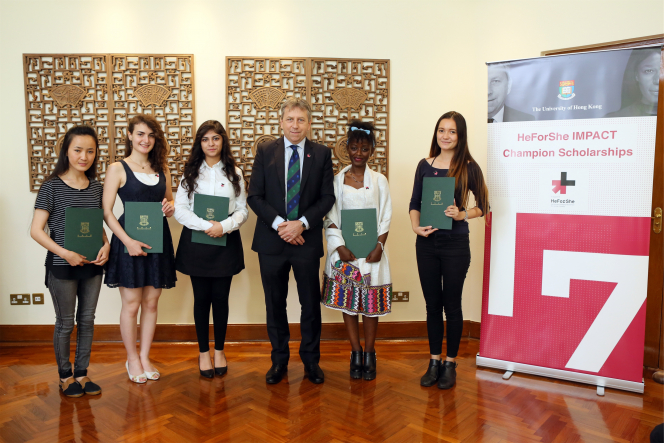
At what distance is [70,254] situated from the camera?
2533 mm

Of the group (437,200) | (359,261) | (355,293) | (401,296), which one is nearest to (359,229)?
(359,261)

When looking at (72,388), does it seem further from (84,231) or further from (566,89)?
(566,89)

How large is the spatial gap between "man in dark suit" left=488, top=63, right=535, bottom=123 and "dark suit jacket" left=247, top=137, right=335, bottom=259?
1.21 meters

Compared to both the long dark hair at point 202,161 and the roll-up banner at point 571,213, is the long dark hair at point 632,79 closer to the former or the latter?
the roll-up banner at point 571,213

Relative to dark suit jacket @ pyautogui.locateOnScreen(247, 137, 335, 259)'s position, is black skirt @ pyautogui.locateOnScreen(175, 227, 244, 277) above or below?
below

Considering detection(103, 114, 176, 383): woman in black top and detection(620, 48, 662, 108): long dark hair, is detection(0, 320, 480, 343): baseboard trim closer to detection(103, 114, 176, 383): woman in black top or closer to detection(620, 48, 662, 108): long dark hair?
detection(103, 114, 176, 383): woman in black top

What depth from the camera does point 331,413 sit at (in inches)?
97.6

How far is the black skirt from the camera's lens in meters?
2.81

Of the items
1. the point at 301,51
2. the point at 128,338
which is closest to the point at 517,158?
the point at 301,51

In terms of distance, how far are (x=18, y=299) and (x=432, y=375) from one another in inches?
131

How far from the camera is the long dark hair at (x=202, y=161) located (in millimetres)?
2807

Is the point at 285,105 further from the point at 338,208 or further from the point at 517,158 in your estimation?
the point at 517,158

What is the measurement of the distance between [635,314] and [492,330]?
2.79 ft

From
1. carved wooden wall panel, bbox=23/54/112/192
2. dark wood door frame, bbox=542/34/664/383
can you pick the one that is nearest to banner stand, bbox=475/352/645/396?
dark wood door frame, bbox=542/34/664/383
